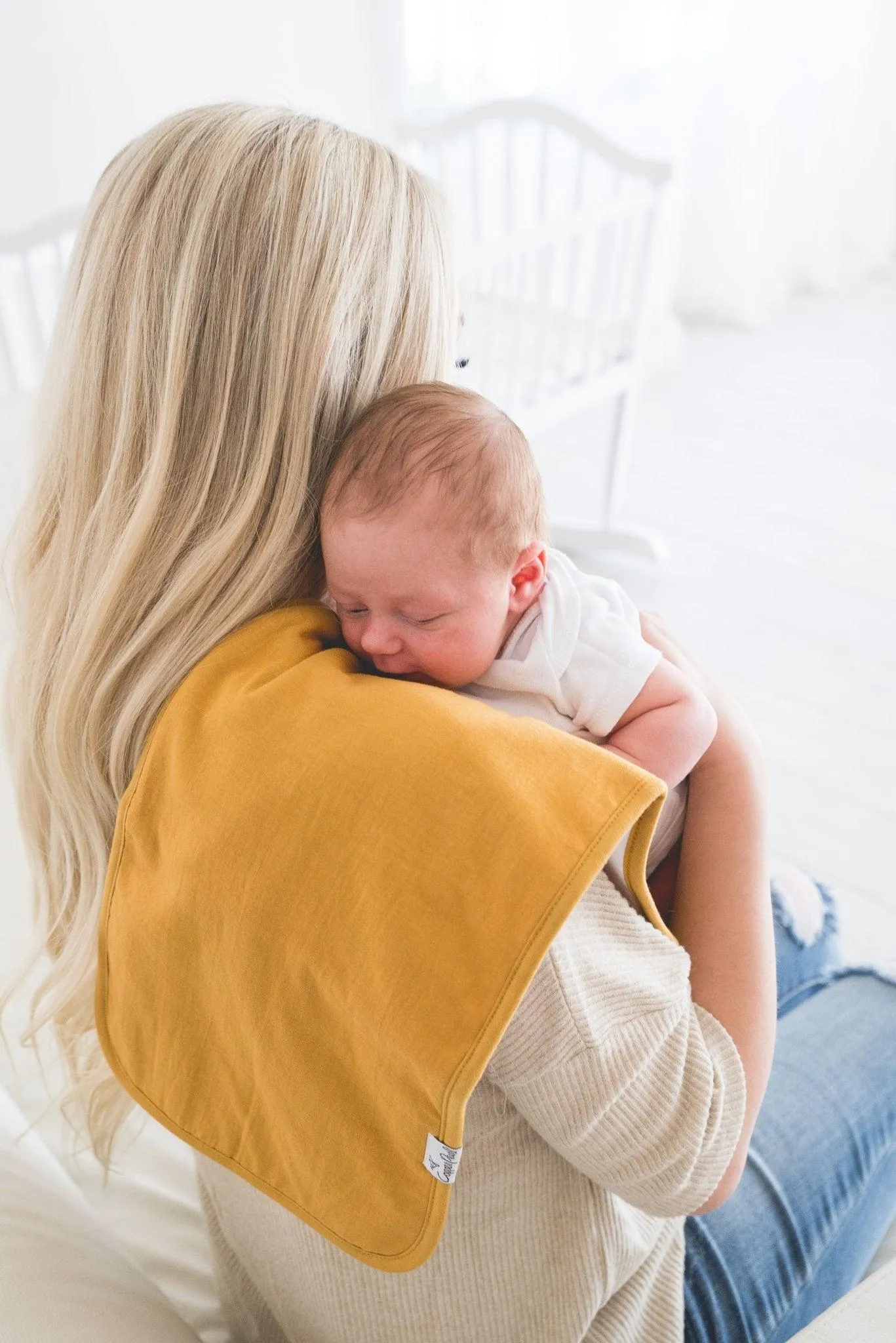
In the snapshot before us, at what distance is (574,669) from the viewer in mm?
878

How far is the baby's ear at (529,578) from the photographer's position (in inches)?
35.1

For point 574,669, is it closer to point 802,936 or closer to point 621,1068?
point 621,1068

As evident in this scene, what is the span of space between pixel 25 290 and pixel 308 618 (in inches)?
55.1

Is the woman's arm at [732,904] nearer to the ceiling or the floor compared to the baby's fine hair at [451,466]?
nearer to the floor

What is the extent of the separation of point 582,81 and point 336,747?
338cm

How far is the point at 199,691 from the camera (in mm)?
664

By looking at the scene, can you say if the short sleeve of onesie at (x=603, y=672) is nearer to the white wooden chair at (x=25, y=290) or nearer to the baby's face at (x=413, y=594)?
the baby's face at (x=413, y=594)

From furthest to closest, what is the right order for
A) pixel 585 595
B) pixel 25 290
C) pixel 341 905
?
pixel 25 290, pixel 585 595, pixel 341 905

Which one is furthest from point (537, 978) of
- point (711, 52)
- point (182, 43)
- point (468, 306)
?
point (711, 52)

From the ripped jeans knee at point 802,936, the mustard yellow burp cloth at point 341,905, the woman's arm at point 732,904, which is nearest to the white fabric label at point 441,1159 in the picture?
the mustard yellow burp cloth at point 341,905

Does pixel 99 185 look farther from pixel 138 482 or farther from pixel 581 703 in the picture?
pixel 581 703

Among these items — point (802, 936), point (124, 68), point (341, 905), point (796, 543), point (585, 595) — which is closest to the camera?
point (341, 905)

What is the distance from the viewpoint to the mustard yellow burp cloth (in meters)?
0.55

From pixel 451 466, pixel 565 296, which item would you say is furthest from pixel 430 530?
pixel 565 296
